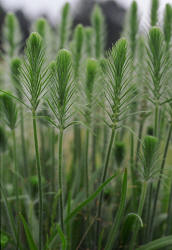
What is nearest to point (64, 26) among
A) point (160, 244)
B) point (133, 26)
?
point (133, 26)

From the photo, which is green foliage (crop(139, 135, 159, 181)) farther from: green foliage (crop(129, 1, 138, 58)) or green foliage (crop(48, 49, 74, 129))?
green foliage (crop(129, 1, 138, 58))

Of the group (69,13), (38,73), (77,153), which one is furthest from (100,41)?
(38,73)

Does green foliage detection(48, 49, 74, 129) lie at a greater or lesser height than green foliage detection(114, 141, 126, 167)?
greater

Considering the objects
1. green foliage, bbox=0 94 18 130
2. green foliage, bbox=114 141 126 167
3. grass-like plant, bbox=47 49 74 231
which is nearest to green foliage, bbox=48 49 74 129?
grass-like plant, bbox=47 49 74 231

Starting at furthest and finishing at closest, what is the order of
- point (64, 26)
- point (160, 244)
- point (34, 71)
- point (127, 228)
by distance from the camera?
point (64, 26) < point (127, 228) < point (160, 244) < point (34, 71)

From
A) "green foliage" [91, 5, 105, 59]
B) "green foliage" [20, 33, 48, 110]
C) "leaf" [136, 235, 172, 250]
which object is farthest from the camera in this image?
"green foliage" [91, 5, 105, 59]

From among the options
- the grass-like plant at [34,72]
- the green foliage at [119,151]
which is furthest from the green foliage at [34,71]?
the green foliage at [119,151]

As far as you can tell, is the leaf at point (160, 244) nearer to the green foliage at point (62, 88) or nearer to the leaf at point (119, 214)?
the leaf at point (119, 214)

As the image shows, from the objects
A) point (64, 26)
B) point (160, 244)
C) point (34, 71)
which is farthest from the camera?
point (64, 26)

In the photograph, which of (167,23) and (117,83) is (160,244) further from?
(167,23)

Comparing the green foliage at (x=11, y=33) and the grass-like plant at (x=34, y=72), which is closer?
the grass-like plant at (x=34, y=72)

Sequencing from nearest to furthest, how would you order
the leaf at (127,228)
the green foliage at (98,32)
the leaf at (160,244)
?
the leaf at (160,244) < the leaf at (127,228) < the green foliage at (98,32)

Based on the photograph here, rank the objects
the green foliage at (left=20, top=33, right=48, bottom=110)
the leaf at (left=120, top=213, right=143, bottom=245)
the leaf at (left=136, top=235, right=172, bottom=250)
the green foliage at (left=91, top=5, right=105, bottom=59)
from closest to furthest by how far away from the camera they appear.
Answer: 1. the green foliage at (left=20, top=33, right=48, bottom=110)
2. the leaf at (left=136, top=235, right=172, bottom=250)
3. the leaf at (left=120, top=213, right=143, bottom=245)
4. the green foliage at (left=91, top=5, right=105, bottom=59)

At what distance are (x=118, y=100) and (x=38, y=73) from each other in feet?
0.34
